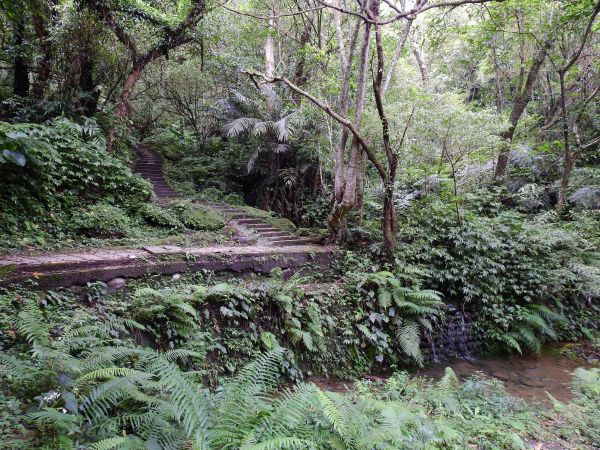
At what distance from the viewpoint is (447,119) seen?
24.2ft

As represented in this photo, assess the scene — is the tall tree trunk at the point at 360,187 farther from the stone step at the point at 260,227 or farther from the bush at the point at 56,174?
the bush at the point at 56,174

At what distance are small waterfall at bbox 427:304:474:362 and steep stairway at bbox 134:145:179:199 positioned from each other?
8023mm

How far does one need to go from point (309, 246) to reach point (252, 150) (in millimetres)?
4819

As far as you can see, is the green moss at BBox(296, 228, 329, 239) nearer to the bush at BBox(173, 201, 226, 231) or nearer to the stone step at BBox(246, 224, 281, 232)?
the stone step at BBox(246, 224, 281, 232)

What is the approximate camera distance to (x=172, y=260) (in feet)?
17.7

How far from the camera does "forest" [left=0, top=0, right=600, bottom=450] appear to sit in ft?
8.98

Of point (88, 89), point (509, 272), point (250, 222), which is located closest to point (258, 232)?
point (250, 222)

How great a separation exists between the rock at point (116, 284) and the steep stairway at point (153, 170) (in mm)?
6014

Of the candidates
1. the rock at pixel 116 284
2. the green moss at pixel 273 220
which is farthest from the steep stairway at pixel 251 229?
the rock at pixel 116 284

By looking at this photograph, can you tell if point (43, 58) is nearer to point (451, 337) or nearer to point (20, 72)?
point (20, 72)

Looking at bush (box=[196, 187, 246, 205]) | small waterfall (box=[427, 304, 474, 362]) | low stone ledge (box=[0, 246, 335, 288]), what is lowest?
small waterfall (box=[427, 304, 474, 362])

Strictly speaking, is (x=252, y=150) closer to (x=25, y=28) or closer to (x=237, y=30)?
(x=237, y=30)

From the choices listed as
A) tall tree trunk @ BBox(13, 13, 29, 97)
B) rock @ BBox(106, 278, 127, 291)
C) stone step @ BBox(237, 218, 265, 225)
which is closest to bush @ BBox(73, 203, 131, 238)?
rock @ BBox(106, 278, 127, 291)

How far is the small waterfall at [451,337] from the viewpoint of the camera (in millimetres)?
6645
